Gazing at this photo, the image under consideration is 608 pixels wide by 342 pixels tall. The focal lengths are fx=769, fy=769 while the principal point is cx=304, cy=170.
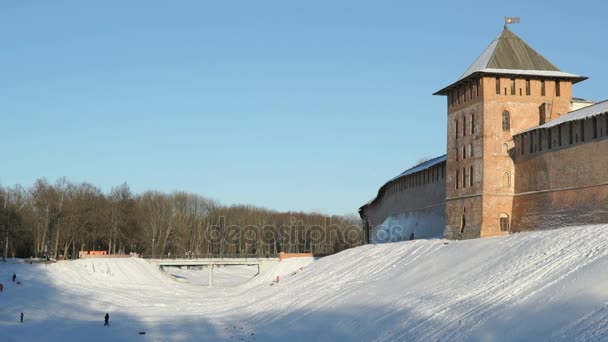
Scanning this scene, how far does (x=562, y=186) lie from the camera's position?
37781mm

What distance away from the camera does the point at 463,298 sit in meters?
29.5

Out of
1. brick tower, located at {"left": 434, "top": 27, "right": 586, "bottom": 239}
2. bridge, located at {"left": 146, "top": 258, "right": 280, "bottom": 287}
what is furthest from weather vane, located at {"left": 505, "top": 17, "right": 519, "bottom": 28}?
bridge, located at {"left": 146, "top": 258, "right": 280, "bottom": 287}

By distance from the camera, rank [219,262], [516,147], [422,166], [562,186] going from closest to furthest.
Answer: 1. [562,186]
2. [516,147]
3. [422,166]
4. [219,262]

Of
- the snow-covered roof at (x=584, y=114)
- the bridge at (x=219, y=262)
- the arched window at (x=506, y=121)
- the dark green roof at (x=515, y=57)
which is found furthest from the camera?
the bridge at (x=219, y=262)

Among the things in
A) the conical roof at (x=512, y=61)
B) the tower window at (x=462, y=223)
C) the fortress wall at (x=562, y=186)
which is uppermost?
the conical roof at (x=512, y=61)

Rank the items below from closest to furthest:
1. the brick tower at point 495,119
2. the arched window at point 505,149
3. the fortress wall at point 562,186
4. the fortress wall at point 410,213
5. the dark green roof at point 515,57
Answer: the fortress wall at point 562,186, the brick tower at point 495,119, the arched window at point 505,149, the dark green roof at point 515,57, the fortress wall at point 410,213

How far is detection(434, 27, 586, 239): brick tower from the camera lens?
4278 cm

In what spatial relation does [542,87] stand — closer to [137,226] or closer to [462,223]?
[462,223]

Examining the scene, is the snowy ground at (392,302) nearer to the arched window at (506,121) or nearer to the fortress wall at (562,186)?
the fortress wall at (562,186)

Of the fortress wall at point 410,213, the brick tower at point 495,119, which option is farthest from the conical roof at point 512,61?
the fortress wall at point 410,213

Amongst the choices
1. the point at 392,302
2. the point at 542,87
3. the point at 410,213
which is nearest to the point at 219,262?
the point at 410,213

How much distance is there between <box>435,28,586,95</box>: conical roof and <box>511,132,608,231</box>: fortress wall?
17.1 ft

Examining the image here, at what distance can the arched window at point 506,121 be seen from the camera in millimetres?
43281

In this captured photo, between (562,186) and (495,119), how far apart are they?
22.6 ft
